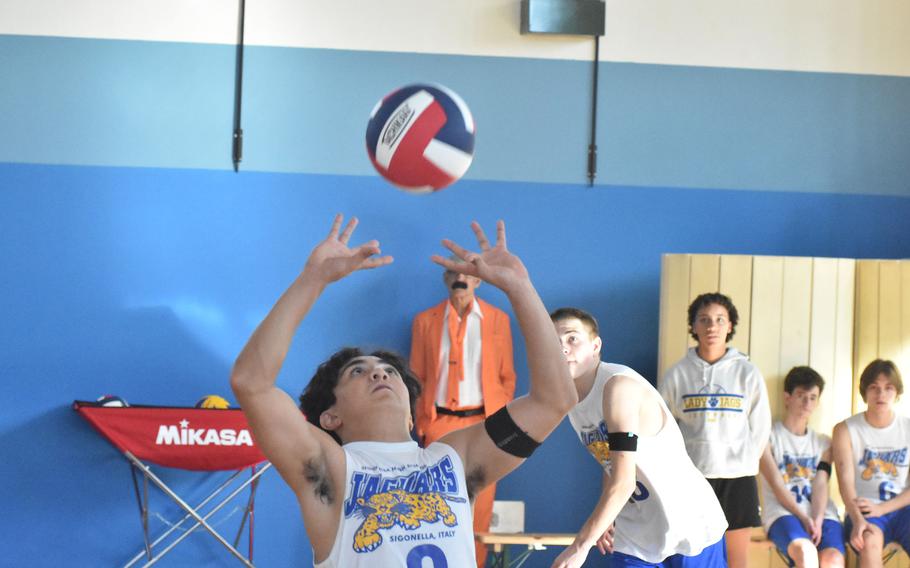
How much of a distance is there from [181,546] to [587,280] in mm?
3120

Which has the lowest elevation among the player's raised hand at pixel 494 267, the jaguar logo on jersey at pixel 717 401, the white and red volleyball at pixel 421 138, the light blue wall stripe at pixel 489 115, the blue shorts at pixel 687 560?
the blue shorts at pixel 687 560

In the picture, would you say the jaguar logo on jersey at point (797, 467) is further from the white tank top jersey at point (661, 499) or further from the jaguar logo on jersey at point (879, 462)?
the white tank top jersey at point (661, 499)

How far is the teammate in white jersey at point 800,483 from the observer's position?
6.18 m

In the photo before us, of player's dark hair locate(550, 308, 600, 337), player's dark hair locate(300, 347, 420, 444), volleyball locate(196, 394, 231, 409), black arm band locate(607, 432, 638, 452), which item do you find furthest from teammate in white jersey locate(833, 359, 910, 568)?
player's dark hair locate(300, 347, 420, 444)

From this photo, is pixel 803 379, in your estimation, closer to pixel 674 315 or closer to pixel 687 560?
pixel 674 315

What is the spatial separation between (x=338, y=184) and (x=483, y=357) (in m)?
1.48

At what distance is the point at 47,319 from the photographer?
22.6ft

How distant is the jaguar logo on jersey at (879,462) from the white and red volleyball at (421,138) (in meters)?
3.91

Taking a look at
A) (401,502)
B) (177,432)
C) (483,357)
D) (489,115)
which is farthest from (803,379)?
(401,502)

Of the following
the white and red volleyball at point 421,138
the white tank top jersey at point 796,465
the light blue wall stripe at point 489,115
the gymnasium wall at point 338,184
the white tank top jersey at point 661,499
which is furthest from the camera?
the light blue wall stripe at point 489,115

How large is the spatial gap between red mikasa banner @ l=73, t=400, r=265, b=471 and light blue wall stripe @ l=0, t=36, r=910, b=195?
1707 mm

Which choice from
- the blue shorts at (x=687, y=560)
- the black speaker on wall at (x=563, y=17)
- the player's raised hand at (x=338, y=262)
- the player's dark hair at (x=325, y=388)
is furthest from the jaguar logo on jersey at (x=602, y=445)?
the black speaker on wall at (x=563, y=17)

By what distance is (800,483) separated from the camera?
6.41m

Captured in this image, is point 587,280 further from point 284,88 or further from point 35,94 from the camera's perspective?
point 35,94
